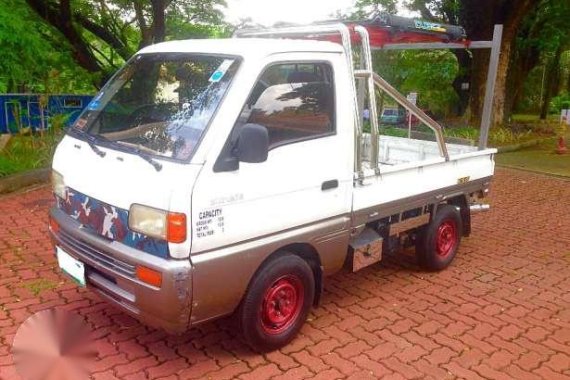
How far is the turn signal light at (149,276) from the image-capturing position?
2.90 metres

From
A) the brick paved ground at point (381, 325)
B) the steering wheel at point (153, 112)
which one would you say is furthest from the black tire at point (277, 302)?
the steering wheel at point (153, 112)

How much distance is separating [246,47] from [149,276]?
63.1 inches

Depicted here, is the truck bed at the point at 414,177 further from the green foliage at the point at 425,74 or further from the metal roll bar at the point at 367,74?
the green foliage at the point at 425,74

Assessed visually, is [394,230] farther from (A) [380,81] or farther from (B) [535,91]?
(B) [535,91]

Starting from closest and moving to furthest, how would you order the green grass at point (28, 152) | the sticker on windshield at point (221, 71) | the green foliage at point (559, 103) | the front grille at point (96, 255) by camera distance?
the front grille at point (96, 255) < the sticker on windshield at point (221, 71) < the green grass at point (28, 152) < the green foliage at point (559, 103)

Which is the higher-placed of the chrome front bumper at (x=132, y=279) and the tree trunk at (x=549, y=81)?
the tree trunk at (x=549, y=81)

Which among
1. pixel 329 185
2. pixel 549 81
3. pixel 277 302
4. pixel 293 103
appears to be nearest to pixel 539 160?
pixel 329 185

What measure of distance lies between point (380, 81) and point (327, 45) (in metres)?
0.63

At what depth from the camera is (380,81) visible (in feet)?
13.6

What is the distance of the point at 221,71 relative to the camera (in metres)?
3.33

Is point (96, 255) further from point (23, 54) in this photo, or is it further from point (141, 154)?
point (23, 54)

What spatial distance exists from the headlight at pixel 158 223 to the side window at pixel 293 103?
2.45 feet

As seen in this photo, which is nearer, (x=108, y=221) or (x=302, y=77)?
(x=108, y=221)

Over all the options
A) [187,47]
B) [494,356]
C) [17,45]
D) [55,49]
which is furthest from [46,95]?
[494,356]
